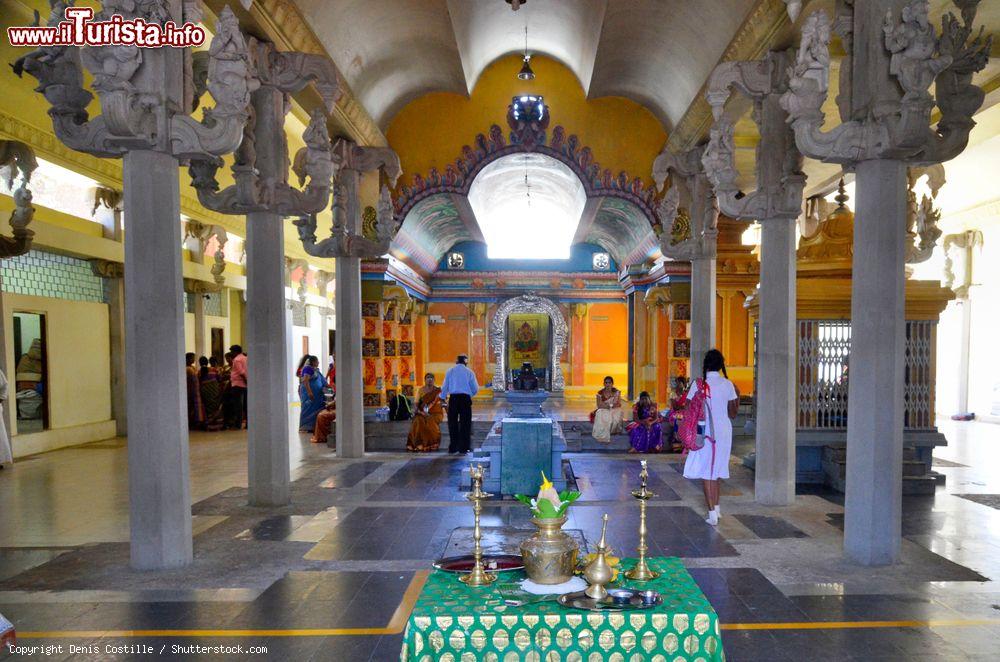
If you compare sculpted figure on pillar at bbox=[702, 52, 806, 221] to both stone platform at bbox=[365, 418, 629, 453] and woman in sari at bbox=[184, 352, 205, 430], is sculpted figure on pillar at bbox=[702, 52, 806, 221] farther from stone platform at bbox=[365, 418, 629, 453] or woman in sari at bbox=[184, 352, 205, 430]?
woman in sari at bbox=[184, 352, 205, 430]

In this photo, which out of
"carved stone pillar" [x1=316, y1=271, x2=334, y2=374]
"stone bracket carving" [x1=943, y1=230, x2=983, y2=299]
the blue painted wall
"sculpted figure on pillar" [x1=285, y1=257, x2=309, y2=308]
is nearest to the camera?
"stone bracket carving" [x1=943, y1=230, x2=983, y2=299]

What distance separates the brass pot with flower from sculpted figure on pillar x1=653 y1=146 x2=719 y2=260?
8120mm

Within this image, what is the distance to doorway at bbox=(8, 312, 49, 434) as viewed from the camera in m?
10.6

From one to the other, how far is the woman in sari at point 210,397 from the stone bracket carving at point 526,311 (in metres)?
9.45

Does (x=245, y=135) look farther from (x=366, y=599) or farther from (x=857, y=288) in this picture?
(x=857, y=288)

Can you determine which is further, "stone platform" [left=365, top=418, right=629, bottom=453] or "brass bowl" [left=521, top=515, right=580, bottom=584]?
"stone platform" [left=365, top=418, right=629, bottom=453]

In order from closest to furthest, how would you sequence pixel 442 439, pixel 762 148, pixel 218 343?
1. pixel 762 148
2. pixel 442 439
3. pixel 218 343

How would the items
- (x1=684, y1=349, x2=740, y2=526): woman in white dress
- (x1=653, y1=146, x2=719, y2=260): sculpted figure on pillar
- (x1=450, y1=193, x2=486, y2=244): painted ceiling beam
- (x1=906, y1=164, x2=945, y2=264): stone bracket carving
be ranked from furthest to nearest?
(x1=450, y1=193, x2=486, y2=244): painted ceiling beam → (x1=653, y1=146, x2=719, y2=260): sculpted figure on pillar → (x1=906, y1=164, x2=945, y2=264): stone bracket carving → (x1=684, y1=349, x2=740, y2=526): woman in white dress

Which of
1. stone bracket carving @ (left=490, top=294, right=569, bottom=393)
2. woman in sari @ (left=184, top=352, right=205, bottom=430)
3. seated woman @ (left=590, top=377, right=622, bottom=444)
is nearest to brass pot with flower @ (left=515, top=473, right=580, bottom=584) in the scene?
seated woman @ (left=590, top=377, right=622, bottom=444)

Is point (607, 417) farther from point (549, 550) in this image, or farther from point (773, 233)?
point (549, 550)

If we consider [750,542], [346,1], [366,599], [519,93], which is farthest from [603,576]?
[519,93]

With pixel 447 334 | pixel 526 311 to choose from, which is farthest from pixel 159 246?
pixel 526 311

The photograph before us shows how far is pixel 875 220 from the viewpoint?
5.03 meters

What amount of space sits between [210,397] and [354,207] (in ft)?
21.3
